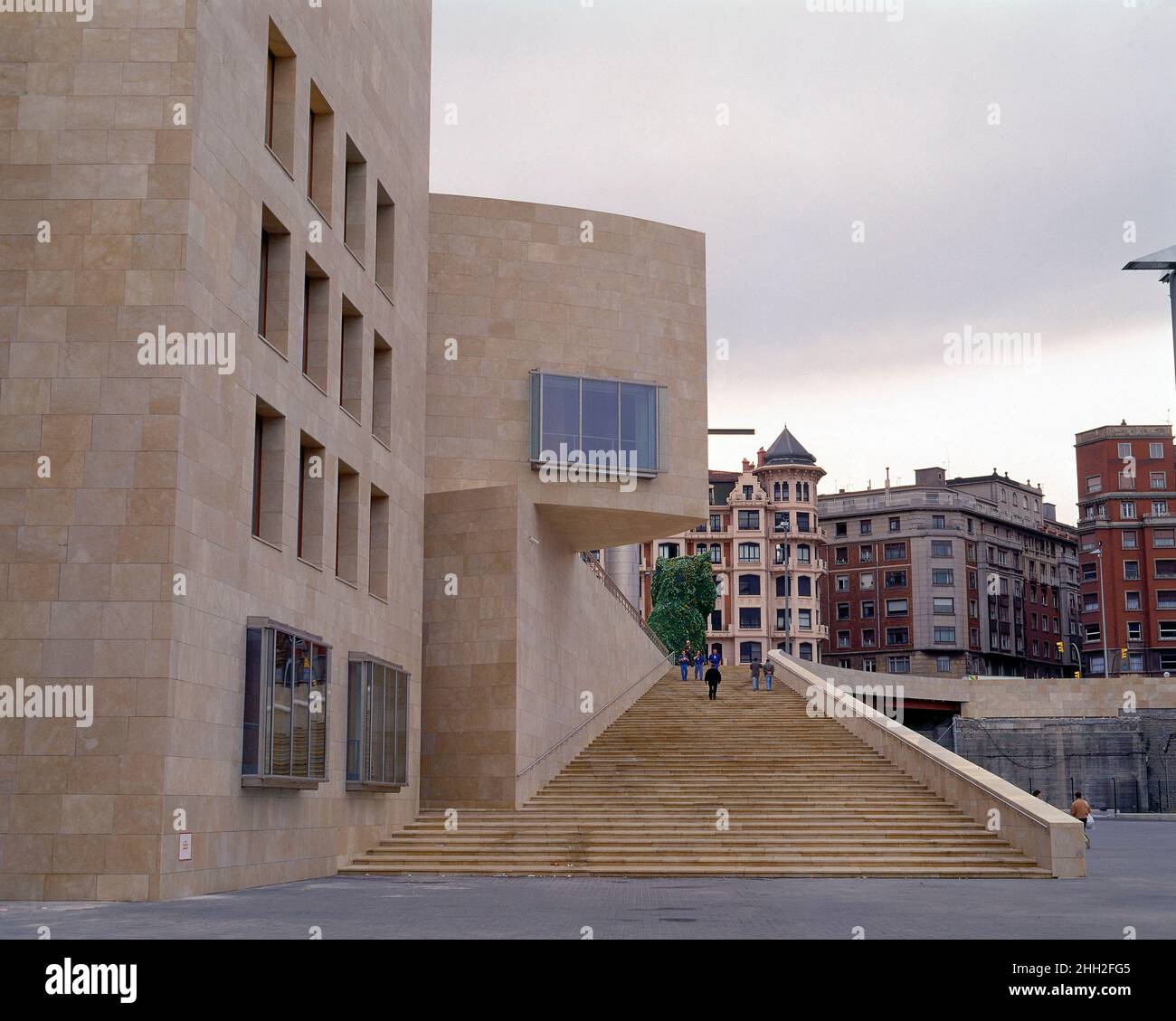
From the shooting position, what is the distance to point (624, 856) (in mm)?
25344

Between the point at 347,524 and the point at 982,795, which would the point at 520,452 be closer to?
the point at 347,524

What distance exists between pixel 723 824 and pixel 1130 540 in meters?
95.7

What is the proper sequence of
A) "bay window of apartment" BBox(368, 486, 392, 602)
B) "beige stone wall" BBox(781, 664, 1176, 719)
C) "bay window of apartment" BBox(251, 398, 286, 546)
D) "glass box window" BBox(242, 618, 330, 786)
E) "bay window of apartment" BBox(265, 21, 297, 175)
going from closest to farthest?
"glass box window" BBox(242, 618, 330, 786), "bay window of apartment" BBox(251, 398, 286, 546), "bay window of apartment" BBox(265, 21, 297, 175), "bay window of apartment" BBox(368, 486, 392, 602), "beige stone wall" BBox(781, 664, 1176, 719)

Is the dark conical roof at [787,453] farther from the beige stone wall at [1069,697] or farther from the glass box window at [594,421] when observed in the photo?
the glass box window at [594,421]

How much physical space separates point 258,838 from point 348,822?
4.50 meters

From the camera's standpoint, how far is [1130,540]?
11369 centimetres

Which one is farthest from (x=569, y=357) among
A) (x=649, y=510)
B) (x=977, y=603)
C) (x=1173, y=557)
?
(x=977, y=603)

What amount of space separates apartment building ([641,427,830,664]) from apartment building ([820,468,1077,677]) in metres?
4.08

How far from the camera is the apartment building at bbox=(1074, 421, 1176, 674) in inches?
4373

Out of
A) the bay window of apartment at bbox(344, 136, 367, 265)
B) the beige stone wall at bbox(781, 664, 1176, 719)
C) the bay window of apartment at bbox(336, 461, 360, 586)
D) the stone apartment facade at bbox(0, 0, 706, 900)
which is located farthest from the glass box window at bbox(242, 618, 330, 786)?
the beige stone wall at bbox(781, 664, 1176, 719)

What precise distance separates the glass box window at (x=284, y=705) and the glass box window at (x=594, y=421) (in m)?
11.9

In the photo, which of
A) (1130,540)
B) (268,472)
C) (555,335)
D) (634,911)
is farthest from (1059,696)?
(634,911)

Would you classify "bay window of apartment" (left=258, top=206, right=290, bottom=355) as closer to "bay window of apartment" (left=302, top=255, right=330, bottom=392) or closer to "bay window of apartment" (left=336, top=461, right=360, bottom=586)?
"bay window of apartment" (left=302, top=255, right=330, bottom=392)
